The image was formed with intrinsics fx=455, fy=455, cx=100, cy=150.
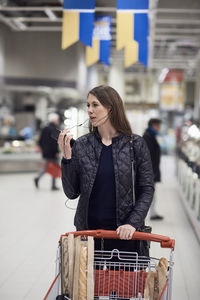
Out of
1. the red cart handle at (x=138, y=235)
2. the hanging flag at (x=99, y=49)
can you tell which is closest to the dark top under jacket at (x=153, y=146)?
the hanging flag at (x=99, y=49)

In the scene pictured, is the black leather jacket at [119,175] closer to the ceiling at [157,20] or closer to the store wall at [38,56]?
the ceiling at [157,20]

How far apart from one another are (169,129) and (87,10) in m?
25.9

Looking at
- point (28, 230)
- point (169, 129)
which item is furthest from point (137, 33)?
point (169, 129)

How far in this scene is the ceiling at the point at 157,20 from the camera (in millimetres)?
10875

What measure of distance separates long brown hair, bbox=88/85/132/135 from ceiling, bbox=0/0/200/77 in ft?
24.4

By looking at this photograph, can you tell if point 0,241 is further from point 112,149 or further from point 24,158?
point 24,158

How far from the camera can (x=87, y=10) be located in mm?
5230

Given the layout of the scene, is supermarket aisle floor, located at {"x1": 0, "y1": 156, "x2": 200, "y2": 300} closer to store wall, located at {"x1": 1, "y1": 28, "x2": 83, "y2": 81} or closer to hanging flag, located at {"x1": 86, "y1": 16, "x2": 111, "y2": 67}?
hanging flag, located at {"x1": 86, "y1": 16, "x2": 111, "y2": 67}

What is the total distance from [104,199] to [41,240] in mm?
3739

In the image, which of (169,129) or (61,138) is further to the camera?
(169,129)

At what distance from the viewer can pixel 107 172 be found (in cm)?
252

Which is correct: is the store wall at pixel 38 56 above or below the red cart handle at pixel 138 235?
above

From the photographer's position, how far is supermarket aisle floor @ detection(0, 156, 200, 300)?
4.34m

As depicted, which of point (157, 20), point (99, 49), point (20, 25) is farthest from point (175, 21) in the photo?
point (99, 49)
